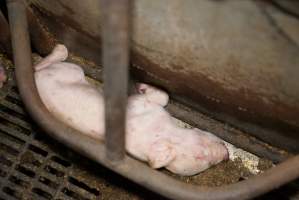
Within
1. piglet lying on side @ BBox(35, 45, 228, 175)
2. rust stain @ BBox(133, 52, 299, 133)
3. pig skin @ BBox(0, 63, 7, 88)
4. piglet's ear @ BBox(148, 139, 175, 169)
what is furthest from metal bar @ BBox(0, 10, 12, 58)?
piglet's ear @ BBox(148, 139, 175, 169)

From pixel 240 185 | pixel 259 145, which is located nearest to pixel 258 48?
pixel 240 185

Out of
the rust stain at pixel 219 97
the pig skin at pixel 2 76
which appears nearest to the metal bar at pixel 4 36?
the pig skin at pixel 2 76

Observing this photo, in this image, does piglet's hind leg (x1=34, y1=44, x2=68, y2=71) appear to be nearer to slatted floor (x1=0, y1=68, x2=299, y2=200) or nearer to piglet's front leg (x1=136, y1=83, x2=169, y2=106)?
slatted floor (x1=0, y1=68, x2=299, y2=200)

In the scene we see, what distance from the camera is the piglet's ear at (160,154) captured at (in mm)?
1708

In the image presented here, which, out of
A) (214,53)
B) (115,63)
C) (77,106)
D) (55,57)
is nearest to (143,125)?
(77,106)

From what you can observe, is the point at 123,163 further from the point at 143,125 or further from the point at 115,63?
the point at 115,63

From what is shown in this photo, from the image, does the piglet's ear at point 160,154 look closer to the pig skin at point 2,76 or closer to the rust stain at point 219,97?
the rust stain at point 219,97

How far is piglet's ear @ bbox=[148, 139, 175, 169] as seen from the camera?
5.60 ft

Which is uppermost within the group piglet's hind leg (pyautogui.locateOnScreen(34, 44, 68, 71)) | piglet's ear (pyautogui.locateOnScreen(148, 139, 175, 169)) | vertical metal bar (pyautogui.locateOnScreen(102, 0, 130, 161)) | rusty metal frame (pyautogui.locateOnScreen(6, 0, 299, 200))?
vertical metal bar (pyautogui.locateOnScreen(102, 0, 130, 161))

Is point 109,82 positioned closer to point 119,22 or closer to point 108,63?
point 108,63

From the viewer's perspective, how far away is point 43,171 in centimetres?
196

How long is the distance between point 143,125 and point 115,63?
70cm

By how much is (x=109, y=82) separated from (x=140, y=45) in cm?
61

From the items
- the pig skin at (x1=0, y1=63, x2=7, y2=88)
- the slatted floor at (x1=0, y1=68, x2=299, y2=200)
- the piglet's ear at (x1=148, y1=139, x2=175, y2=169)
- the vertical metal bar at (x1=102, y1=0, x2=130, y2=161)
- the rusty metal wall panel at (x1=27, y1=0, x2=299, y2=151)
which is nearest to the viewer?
the vertical metal bar at (x1=102, y1=0, x2=130, y2=161)
